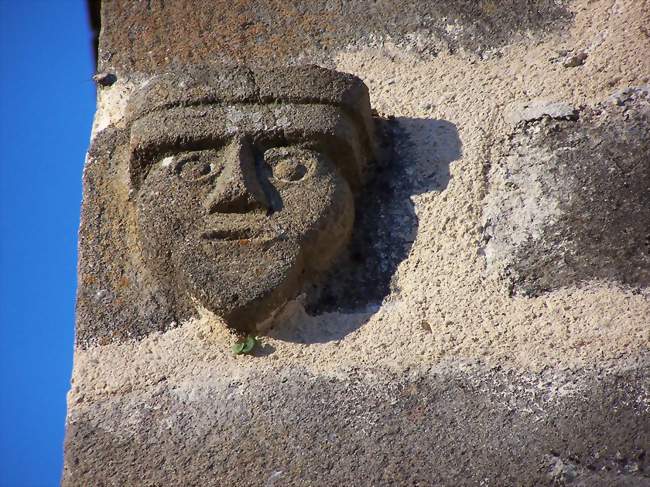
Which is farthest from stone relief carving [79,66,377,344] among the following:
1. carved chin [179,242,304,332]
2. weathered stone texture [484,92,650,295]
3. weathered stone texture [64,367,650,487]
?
weathered stone texture [484,92,650,295]

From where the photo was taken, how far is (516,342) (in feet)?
7.04

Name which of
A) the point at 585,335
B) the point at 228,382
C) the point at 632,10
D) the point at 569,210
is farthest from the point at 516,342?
the point at 632,10

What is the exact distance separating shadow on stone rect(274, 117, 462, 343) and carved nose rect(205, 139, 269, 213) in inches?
8.0

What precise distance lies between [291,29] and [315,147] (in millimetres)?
510

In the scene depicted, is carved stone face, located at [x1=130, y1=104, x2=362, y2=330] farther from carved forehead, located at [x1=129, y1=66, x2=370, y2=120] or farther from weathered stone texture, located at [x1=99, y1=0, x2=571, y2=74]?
weathered stone texture, located at [x1=99, y1=0, x2=571, y2=74]

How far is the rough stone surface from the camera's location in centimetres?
201

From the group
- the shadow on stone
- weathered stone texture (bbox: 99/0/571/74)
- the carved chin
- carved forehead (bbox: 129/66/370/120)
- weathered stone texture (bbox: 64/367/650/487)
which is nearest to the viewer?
weathered stone texture (bbox: 64/367/650/487)

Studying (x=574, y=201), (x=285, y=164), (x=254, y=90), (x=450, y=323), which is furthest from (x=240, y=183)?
(x=574, y=201)

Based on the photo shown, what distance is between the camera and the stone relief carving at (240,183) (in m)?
2.22

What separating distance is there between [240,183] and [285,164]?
0.12 meters

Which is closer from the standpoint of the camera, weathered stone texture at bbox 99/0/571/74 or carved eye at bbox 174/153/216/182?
carved eye at bbox 174/153/216/182

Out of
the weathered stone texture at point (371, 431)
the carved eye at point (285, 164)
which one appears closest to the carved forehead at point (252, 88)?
the carved eye at point (285, 164)

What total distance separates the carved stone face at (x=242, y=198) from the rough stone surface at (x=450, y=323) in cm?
9

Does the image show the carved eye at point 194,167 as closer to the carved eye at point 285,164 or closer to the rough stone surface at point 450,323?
the carved eye at point 285,164
